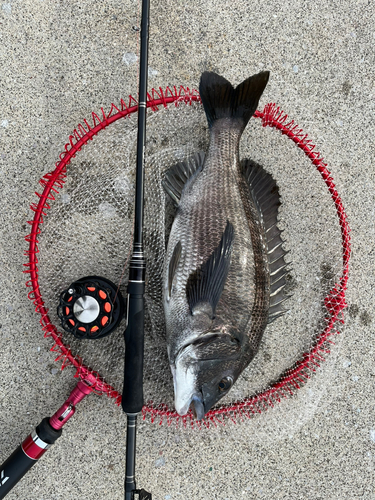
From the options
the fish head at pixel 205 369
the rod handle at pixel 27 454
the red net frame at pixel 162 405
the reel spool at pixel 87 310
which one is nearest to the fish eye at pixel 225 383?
the fish head at pixel 205 369

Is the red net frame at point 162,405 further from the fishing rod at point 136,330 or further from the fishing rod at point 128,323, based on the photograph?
the fishing rod at point 136,330

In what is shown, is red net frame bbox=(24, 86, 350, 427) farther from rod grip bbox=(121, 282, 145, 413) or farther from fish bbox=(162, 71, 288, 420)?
rod grip bbox=(121, 282, 145, 413)

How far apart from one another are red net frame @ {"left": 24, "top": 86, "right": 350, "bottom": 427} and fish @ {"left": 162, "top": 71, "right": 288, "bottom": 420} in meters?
0.20

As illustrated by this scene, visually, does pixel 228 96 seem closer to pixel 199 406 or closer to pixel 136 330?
pixel 136 330

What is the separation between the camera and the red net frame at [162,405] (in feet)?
5.68

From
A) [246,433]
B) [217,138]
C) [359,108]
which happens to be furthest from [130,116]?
[246,433]

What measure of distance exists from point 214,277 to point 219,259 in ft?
0.25

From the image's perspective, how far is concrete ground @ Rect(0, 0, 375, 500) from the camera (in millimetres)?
2059

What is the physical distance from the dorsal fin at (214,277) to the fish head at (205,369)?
0.14 meters

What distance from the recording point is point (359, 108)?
7.53 feet

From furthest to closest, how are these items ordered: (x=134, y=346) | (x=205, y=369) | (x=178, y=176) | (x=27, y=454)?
(x=178, y=176), (x=27, y=454), (x=205, y=369), (x=134, y=346)

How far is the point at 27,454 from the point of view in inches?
70.7

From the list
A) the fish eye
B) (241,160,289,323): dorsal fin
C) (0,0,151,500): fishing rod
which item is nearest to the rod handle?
(0,0,151,500): fishing rod

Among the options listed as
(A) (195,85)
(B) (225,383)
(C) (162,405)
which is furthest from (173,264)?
(A) (195,85)
